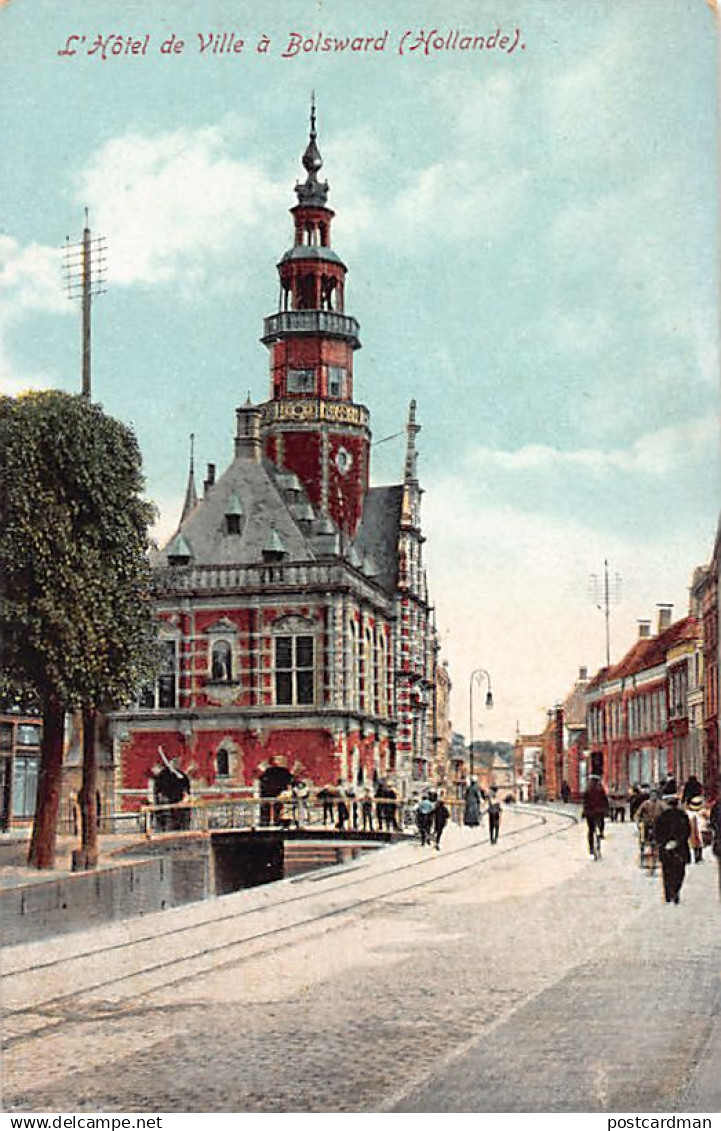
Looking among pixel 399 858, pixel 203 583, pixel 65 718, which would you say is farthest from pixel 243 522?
pixel 399 858

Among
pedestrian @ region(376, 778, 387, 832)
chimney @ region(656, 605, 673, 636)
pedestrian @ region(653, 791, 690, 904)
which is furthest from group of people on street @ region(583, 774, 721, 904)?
pedestrian @ region(376, 778, 387, 832)

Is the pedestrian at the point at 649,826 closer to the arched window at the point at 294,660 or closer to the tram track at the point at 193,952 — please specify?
the tram track at the point at 193,952

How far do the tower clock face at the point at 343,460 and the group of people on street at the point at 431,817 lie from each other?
12.7 meters

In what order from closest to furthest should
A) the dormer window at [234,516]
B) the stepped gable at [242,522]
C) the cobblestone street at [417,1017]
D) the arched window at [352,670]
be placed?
1. the cobblestone street at [417,1017]
2. the dormer window at [234,516]
3. the stepped gable at [242,522]
4. the arched window at [352,670]

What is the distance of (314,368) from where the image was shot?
1400 cm

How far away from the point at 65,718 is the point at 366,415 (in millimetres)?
8241

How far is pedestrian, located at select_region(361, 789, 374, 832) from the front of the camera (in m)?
22.9

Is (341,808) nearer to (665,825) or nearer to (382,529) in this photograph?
(665,825)

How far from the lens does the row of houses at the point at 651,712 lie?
1292 cm

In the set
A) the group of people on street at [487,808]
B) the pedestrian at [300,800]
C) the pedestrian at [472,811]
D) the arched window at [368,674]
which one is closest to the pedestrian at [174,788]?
the pedestrian at [300,800]

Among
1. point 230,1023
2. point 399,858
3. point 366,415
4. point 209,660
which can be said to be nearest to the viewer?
point 230,1023

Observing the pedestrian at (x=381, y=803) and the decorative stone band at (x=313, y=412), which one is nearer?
the decorative stone band at (x=313, y=412)
